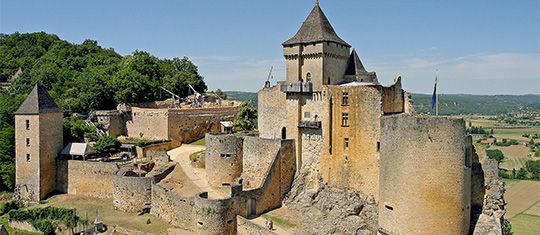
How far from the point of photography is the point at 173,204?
95.2 ft

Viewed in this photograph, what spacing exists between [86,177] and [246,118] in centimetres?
1459

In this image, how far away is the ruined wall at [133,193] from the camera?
102 ft

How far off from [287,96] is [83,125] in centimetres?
1943

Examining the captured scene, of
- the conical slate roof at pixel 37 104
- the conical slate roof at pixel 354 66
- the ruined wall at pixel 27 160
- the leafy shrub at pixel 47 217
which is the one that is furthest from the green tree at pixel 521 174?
the ruined wall at pixel 27 160

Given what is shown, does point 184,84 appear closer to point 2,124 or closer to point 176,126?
point 176,126

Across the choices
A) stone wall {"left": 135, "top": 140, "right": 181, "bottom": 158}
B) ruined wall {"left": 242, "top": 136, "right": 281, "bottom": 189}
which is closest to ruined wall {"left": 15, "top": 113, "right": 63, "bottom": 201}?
stone wall {"left": 135, "top": 140, "right": 181, "bottom": 158}

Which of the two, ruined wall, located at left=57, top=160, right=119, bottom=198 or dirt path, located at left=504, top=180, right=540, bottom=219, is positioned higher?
ruined wall, located at left=57, top=160, right=119, bottom=198

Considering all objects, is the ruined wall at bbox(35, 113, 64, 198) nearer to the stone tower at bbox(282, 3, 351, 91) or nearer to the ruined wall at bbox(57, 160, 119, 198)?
the ruined wall at bbox(57, 160, 119, 198)

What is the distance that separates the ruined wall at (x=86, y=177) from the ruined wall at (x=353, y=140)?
15.6m

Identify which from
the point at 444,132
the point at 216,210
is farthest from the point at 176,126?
the point at 444,132

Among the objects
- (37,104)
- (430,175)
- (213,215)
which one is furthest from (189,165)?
(430,175)

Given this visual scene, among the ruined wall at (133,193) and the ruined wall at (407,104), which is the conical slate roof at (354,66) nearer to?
the ruined wall at (407,104)

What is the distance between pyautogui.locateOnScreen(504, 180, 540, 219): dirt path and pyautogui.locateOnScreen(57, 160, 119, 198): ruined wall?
44745 millimetres

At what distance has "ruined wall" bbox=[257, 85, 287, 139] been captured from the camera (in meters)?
32.6
